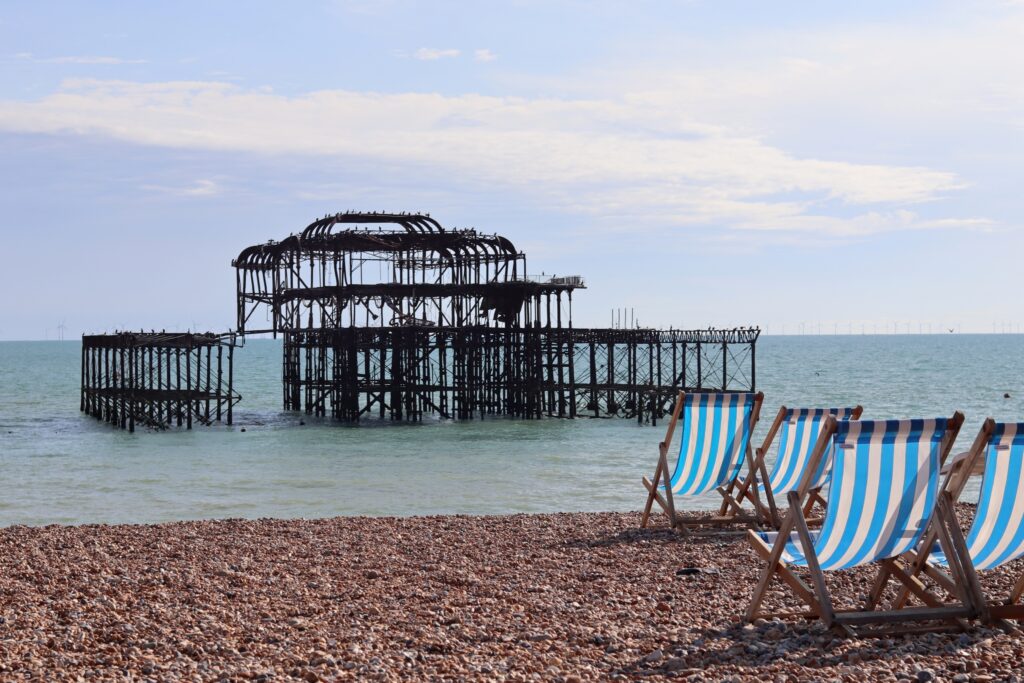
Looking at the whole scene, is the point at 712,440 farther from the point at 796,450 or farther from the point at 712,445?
the point at 796,450

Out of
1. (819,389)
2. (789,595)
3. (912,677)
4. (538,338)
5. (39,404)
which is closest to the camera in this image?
(912,677)

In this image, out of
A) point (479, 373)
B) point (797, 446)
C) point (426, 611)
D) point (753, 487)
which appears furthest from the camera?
point (479, 373)

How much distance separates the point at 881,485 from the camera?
16.9ft

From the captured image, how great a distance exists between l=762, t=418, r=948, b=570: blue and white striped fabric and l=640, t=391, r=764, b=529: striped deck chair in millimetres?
3443

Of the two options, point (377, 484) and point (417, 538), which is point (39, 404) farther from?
point (417, 538)

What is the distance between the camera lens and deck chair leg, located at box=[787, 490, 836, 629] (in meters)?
5.15

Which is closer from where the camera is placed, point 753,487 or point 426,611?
point 426,611

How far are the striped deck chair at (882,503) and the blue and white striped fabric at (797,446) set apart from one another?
287 cm

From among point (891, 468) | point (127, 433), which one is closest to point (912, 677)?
point (891, 468)

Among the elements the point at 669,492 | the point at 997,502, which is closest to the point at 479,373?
the point at 669,492

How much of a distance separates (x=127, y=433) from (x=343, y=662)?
893 inches

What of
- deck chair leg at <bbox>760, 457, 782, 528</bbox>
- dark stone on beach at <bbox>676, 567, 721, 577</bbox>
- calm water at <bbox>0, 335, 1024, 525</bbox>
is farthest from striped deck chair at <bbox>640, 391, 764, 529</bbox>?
calm water at <bbox>0, 335, 1024, 525</bbox>

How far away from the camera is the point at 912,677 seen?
4438 mm

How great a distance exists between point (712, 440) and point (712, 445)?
4 cm
